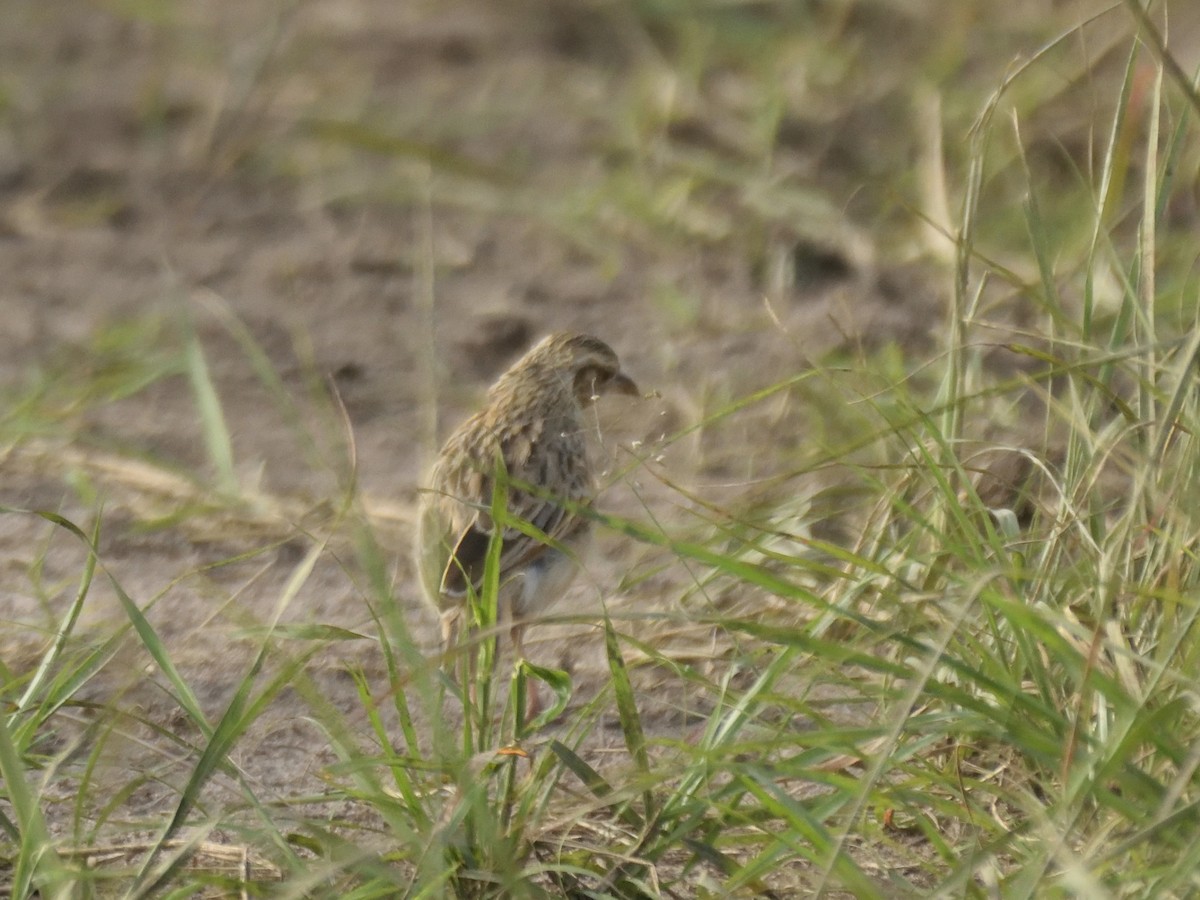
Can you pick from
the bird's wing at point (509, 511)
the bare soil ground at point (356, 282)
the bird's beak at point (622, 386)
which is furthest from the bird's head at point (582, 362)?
the bird's wing at point (509, 511)

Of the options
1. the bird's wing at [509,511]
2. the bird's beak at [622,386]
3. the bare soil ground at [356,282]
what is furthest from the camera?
the bird's beak at [622,386]

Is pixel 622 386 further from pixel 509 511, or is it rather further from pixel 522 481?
pixel 522 481

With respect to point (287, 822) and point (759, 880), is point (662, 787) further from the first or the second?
point (287, 822)

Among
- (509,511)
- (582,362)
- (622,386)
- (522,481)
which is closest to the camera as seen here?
(522,481)

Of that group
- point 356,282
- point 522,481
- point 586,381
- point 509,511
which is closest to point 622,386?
point 586,381

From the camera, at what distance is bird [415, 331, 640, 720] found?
425 cm

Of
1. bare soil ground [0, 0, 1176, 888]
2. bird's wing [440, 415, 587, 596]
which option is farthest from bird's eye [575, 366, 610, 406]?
bird's wing [440, 415, 587, 596]

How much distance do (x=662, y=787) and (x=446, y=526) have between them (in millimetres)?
1425

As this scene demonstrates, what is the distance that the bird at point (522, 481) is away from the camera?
4.25m

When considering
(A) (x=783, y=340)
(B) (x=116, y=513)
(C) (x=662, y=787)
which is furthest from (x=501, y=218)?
(C) (x=662, y=787)

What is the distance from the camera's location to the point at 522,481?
13.1ft

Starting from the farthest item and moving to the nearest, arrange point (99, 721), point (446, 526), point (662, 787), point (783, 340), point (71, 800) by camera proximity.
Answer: point (783, 340), point (446, 526), point (71, 800), point (662, 787), point (99, 721)

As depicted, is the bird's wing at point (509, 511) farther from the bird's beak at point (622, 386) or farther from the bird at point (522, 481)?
the bird's beak at point (622, 386)

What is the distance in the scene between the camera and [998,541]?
3248 millimetres
